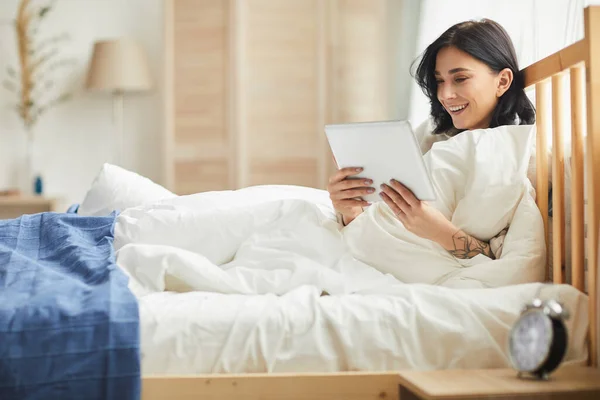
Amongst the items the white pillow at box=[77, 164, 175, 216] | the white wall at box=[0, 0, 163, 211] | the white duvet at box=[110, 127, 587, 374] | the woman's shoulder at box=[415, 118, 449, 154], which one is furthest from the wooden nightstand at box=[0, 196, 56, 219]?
the woman's shoulder at box=[415, 118, 449, 154]

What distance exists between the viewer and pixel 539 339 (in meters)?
1.21

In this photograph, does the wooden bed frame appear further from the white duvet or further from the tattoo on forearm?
the tattoo on forearm

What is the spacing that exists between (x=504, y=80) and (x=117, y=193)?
4.06ft

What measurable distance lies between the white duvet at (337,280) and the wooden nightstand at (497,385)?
13cm

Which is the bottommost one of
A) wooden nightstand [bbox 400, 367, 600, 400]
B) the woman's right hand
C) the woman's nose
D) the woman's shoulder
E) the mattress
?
wooden nightstand [bbox 400, 367, 600, 400]

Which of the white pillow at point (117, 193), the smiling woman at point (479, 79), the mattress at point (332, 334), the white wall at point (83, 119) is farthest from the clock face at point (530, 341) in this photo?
the white wall at point (83, 119)

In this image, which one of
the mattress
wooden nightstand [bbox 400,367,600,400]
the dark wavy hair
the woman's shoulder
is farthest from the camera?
the woman's shoulder

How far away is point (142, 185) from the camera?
8.23 ft

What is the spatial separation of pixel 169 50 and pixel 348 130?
2920 millimetres

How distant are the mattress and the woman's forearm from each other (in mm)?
245

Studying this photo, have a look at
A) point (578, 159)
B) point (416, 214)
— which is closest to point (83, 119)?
point (416, 214)

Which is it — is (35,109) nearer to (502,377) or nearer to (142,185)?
(142,185)

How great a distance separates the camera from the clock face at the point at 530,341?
3.95 feet

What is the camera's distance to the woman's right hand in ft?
5.59
